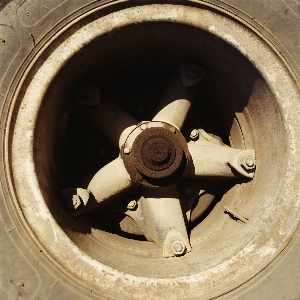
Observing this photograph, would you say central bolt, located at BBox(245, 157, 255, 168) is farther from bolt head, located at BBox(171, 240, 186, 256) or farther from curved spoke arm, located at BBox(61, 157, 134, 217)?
curved spoke arm, located at BBox(61, 157, 134, 217)

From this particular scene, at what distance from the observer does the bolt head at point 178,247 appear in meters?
4.10

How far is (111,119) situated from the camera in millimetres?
4602

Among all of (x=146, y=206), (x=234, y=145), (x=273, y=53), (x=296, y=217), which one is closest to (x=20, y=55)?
(x=146, y=206)

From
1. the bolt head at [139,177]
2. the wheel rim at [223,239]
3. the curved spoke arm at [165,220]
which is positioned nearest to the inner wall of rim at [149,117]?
the wheel rim at [223,239]

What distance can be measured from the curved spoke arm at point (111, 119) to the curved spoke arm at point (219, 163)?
0.90 meters

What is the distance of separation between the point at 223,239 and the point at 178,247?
0.54 m

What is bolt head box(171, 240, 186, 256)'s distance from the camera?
4102mm

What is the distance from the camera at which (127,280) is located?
11.4 ft

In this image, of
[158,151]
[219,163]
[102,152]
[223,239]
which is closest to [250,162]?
[219,163]

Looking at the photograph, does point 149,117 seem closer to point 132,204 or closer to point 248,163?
point 132,204

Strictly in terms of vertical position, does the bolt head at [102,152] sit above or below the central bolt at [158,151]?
above

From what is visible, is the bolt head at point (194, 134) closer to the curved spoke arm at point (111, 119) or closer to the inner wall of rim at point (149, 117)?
the inner wall of rim at point (149, 117)

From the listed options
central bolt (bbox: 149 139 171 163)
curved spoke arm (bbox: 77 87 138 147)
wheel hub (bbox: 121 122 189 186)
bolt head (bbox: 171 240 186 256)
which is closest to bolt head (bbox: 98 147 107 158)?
curved spoke arm (bbox: 77 87 138 147)

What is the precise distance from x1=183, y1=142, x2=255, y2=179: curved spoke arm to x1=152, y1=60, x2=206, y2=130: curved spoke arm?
1.56 ft
